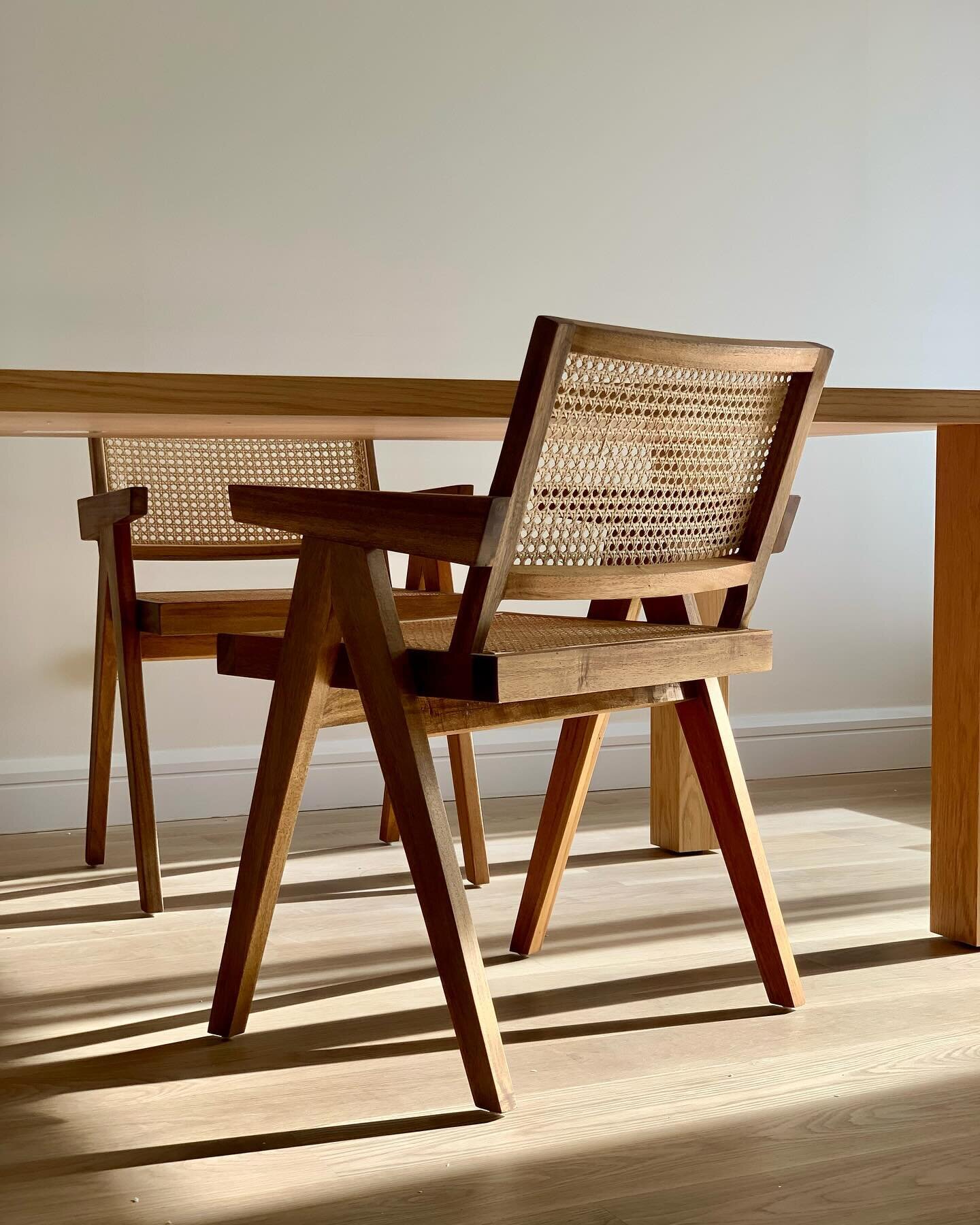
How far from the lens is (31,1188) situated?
1.14m

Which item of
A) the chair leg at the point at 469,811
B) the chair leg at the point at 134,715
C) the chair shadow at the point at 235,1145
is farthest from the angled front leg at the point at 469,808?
the chair shadow at the point at 235,1145

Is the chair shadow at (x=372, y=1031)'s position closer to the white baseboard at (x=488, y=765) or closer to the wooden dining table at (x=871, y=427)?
the wooden dining table at (x=871, y=427)

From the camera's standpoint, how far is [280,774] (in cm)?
142

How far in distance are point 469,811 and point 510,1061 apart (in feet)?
2.51

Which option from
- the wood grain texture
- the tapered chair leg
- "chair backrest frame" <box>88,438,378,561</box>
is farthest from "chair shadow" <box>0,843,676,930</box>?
"chair backrest frame" <box>88,438,378,561</box>

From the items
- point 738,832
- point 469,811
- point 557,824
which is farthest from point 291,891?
point 738,832

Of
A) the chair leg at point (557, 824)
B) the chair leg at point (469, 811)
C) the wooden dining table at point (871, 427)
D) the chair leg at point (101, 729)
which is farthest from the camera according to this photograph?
the chair leg at point (101, 729)

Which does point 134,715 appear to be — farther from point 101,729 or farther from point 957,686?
point 957,686

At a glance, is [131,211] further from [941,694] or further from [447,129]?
[941,694]

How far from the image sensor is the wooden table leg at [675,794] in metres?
2.34

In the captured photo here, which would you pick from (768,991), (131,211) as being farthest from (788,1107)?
(131,211)

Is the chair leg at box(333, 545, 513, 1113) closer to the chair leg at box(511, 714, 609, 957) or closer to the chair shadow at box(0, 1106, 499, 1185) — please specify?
the chair shadow at box(0, 1106, 499, 1185)

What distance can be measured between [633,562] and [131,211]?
5.56 feet

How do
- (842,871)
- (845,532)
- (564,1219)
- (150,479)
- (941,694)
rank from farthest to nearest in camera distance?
(845,532) → (150,479) → (842,871) → (941,694) → (564,1219)
